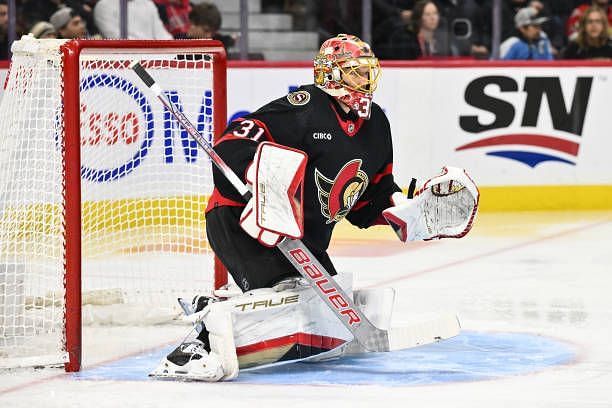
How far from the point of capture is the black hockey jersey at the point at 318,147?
4438mm

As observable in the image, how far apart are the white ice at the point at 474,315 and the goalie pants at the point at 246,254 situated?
1.35ft

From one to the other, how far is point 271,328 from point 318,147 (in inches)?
22.1

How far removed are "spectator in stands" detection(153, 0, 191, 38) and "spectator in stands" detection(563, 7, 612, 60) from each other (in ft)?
7.57

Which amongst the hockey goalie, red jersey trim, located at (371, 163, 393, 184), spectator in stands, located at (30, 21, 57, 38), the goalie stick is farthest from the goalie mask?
spectator in stands, located at (30, 21, 57, 38)

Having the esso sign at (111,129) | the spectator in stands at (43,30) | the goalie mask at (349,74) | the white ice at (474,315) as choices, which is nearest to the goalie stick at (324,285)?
the white ice at (474,315)

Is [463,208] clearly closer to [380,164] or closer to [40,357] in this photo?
[380,164]

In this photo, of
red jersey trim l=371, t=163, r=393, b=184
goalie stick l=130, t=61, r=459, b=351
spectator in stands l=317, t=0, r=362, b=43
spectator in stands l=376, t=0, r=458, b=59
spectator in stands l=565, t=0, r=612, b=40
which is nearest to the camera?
goalie stick l=130, t=61, r=459, b=351

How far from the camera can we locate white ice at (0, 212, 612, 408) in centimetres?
405

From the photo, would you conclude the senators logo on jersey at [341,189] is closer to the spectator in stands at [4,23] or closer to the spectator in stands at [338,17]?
the spectator in stands at [4,23]

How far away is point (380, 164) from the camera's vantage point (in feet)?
15.5

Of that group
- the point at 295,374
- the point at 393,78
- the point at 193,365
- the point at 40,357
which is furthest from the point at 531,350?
the point at 393,78

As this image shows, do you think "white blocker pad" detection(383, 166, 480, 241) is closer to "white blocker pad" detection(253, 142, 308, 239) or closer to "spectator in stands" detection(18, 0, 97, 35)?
"white blocker pad" detection(253, 142, 308, 239)

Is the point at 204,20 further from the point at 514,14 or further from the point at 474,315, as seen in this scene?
the point at 474,315

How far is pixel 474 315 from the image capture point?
214 inches
